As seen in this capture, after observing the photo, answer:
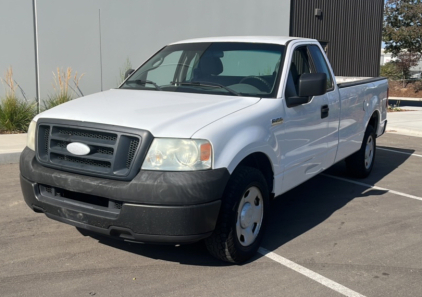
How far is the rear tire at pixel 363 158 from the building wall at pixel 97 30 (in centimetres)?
688

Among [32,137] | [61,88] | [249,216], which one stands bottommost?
[249,216]

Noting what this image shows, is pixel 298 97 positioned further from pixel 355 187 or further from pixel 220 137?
pixel 355 187

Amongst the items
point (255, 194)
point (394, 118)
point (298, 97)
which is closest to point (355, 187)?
point (298, 97)

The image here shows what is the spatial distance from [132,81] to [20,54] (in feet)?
21.0

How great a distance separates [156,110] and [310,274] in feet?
6.06

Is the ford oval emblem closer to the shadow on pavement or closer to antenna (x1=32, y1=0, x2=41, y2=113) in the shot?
the shadow on pavement

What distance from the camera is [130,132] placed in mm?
3805

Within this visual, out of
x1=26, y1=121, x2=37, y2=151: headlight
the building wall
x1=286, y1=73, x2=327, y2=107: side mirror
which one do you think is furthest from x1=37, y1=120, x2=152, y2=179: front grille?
the building wall

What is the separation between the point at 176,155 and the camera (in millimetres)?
3779

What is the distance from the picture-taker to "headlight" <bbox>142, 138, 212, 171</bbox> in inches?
148

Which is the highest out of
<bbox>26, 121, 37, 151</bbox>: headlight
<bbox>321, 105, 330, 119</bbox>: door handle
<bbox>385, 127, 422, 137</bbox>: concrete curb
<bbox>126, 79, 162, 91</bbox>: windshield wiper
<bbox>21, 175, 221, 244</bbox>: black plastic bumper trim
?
<bbox>126, 79, 162, 91</bbox>: windshield wiper

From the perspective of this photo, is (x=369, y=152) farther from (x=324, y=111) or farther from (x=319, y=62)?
(x=324, y=111)

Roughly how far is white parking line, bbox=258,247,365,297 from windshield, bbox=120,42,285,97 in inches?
57.7

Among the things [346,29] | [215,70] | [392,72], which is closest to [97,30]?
[215,70]
